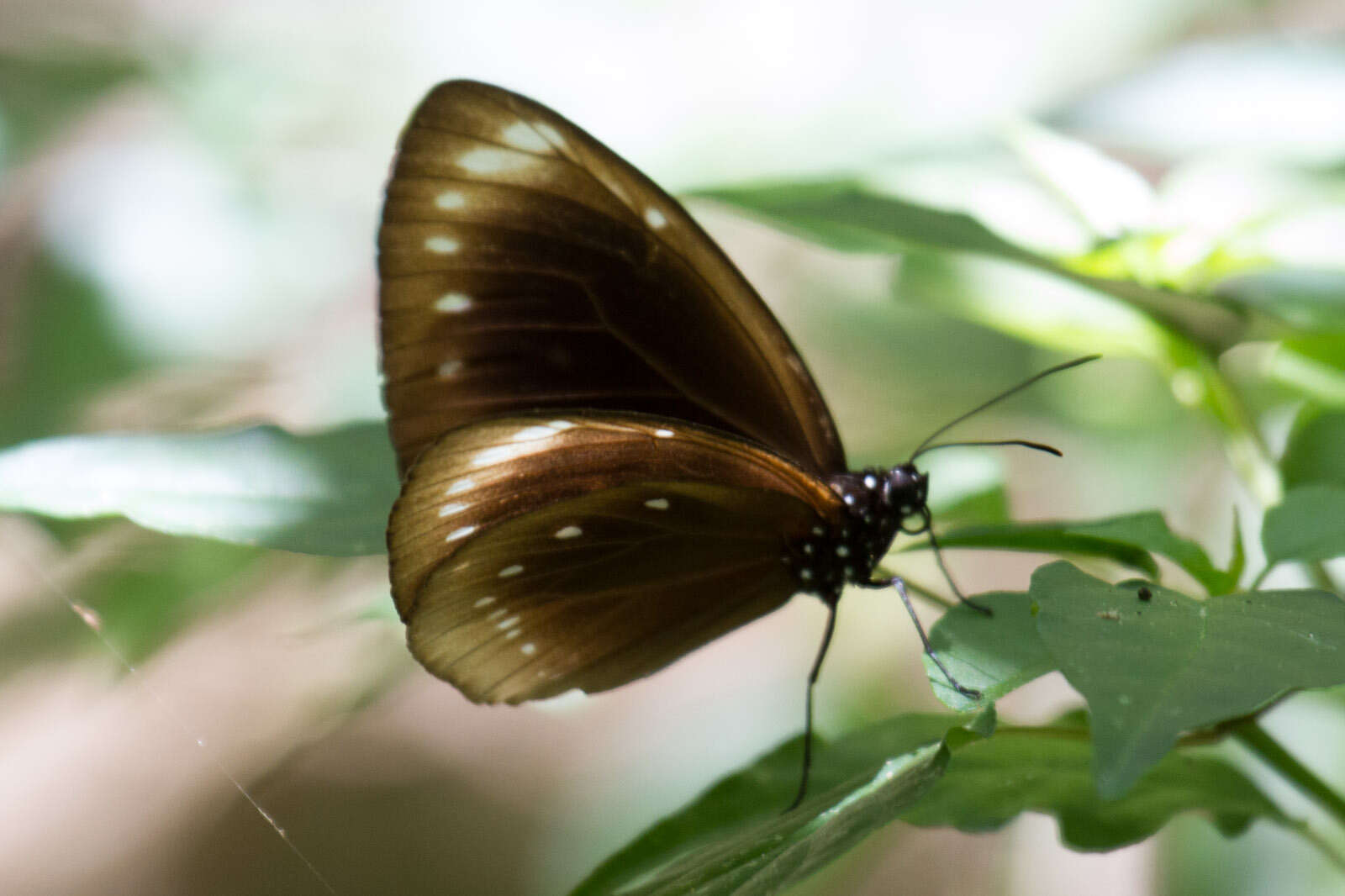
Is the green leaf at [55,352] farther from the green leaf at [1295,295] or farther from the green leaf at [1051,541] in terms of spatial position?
the green leaf at [1295,295]

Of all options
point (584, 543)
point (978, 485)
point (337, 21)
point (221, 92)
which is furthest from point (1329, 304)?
point (337, 21)

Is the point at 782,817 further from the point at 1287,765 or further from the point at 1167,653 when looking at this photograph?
the point at 1287,765

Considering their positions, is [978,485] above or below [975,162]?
below

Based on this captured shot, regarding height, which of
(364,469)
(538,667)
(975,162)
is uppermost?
(975,162)

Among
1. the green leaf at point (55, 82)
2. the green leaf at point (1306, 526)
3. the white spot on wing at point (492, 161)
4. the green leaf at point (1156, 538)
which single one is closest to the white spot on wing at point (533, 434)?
the white spot on wing at point (492, 161)

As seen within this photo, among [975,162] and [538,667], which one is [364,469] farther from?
[975,162]

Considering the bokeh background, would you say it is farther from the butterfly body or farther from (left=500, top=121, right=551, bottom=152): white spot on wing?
(left=500, top=121, right=551, bottom=152): white spot on wing
